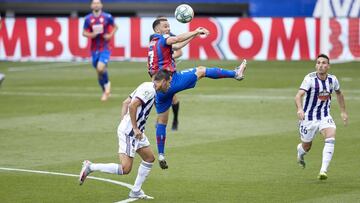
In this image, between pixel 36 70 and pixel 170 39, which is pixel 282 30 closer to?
pixel 36 70

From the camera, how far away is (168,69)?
17297 mm

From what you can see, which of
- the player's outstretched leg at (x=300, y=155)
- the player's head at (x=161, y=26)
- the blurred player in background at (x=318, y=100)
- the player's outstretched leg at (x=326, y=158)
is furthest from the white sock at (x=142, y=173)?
the player's head at (x=161, y=26)

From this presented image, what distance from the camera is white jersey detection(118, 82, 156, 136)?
13.2m

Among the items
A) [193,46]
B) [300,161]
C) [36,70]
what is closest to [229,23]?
[193,46]

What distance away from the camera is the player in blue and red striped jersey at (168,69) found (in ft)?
52.8

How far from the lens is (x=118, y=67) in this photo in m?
38.8

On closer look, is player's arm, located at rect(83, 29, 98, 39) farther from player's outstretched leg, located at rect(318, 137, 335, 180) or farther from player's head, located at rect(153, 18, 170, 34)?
player's outstretched leg, located at rect(318, 137, 335, 180)

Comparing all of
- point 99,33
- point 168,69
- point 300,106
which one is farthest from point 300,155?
point 99,33

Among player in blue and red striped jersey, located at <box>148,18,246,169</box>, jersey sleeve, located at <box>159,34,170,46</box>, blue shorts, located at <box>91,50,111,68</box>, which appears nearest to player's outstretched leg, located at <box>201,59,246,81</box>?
player in blue and red striped jersey, located at <box>148,18,246,169</box>

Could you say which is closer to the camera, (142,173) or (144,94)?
(144,94)

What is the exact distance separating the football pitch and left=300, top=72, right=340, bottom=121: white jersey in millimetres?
1023

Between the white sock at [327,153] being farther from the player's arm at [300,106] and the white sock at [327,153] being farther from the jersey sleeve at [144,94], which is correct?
the jersey sleeve at [144,94]

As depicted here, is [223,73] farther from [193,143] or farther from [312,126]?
[193,143]

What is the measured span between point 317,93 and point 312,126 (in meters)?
0.53
